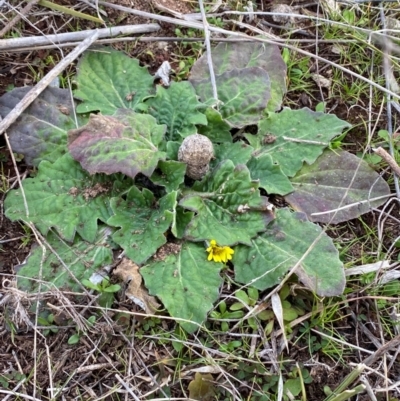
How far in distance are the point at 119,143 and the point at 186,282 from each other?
602mm

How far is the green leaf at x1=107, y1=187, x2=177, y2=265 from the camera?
204 centimetres

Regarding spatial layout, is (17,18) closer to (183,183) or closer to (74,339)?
(183,183)

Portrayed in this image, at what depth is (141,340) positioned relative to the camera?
1969mm

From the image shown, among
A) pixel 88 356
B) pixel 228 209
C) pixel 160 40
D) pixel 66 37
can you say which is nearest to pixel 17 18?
pixel 66 37

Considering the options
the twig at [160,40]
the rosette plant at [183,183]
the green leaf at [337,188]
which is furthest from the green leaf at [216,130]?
the twig at [160,40]

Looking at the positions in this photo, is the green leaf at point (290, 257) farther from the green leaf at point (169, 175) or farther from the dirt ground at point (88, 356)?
the green leaf at point (169, 175)

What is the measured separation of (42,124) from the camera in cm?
229

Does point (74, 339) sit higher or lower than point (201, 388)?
higher

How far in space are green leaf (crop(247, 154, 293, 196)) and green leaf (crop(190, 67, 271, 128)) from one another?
21 cm

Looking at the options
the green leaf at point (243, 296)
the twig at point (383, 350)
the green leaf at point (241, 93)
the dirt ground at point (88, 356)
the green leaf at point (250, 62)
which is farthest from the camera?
the green leaf at point (250, 62)

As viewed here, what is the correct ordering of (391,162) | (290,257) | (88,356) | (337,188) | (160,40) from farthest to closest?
1. (160,40)
2. (337,188)
3. (391,162)
4. (290,257)
5. (88,356)

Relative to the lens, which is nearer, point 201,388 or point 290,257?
point 201,388

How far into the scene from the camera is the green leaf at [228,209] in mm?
2082

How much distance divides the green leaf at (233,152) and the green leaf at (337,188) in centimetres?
25
